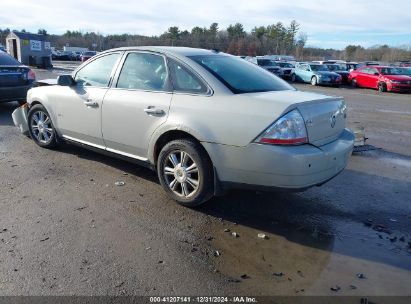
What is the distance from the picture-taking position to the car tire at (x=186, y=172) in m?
4.05

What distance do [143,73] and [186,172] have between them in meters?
1.37

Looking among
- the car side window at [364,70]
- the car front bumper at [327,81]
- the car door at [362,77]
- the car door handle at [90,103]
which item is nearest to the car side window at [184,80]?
the car door handle at [90,103]

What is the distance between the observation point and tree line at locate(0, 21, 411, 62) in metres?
72.9

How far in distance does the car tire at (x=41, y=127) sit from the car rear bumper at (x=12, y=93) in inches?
137

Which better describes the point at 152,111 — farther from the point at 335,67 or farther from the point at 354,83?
the point at 335,67

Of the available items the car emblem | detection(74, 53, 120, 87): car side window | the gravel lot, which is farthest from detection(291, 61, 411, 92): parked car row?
detection(74, 53, 120, 87): car side window

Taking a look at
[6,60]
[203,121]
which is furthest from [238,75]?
[6,60]

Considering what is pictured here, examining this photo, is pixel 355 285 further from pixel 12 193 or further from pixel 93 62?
pixel 93 62

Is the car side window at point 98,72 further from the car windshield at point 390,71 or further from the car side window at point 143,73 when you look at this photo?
the car windshield at point 390,71

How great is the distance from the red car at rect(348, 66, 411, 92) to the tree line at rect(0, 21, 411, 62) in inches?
1727

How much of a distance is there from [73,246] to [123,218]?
69cm

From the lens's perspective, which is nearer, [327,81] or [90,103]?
[90,103]

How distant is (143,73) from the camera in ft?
15.6

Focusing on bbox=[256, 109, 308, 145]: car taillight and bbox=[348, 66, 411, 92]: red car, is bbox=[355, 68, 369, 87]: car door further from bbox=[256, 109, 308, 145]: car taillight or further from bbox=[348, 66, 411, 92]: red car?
bbox=[256, 109, 308, 145]: car taillight
